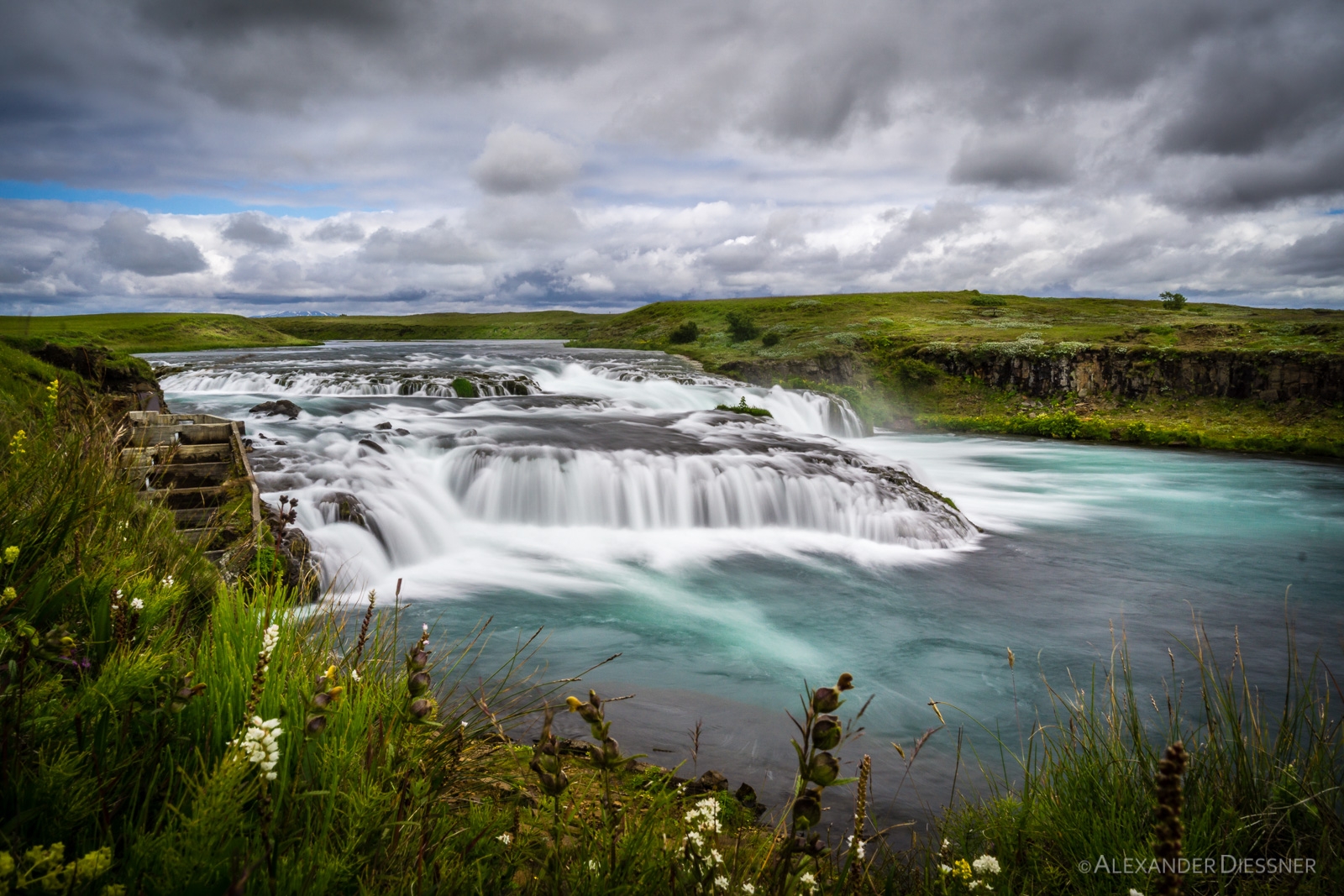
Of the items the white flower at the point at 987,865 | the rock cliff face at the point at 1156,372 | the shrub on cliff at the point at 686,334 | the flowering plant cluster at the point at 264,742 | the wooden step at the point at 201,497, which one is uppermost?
the shrub on cliff at the point at 686,334

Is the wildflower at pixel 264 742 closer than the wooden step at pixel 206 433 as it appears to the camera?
Yes

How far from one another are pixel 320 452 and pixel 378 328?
13723cm

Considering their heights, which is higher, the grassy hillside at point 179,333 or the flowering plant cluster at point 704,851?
the grassy hillside at point 179,333

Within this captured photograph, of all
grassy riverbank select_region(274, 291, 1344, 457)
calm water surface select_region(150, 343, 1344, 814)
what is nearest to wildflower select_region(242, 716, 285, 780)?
calm water surface select_region(150, 343, 1344, 814)

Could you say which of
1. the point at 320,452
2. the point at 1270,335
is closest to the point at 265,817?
the point at 320,452

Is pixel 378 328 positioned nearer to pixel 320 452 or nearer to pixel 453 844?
pixel 320 452

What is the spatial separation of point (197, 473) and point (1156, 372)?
33.1 meters

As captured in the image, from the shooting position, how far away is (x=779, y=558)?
1170 centimetres

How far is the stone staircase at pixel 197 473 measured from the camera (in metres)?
6.29

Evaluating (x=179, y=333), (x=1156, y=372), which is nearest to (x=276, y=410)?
(x=1156, y=372)

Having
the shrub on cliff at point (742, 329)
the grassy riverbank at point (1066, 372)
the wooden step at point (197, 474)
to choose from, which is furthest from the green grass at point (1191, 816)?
the shrub on cliff at point (742, 329)

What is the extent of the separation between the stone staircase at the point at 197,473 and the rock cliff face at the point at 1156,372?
30063mm

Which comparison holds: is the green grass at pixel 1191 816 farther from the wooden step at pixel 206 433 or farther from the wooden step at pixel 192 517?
the wooden step at pixel 206 433

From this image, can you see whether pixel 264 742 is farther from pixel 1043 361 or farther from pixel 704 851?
pixel 1043 361
